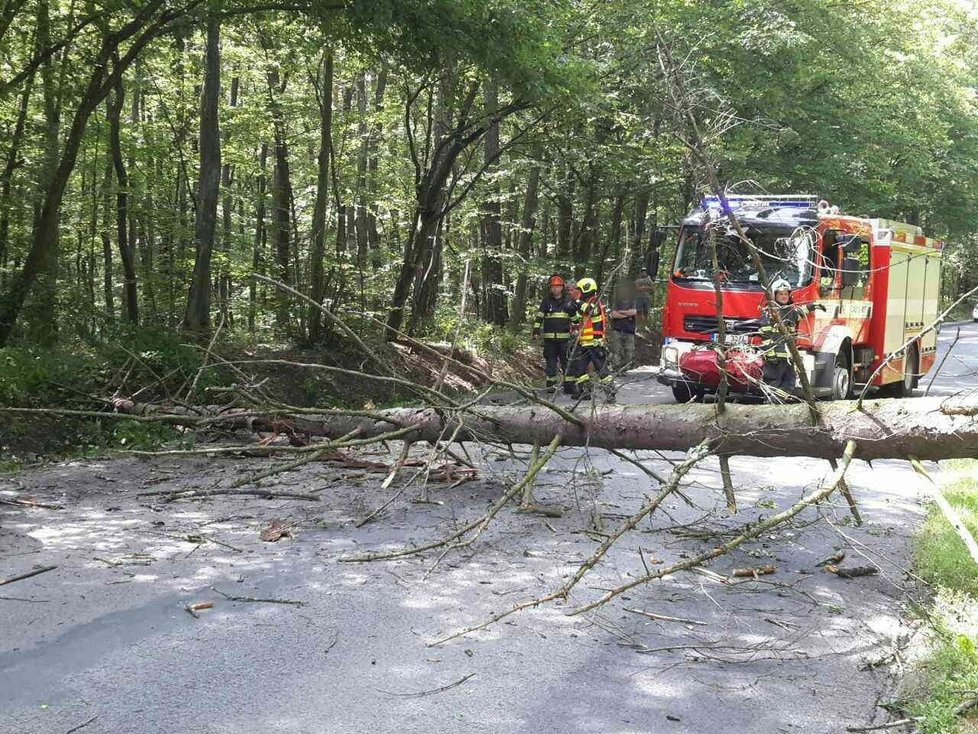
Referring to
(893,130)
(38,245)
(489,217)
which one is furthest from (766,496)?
(893,130)

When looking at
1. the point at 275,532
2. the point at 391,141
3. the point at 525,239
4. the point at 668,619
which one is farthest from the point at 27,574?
the point at 525,239

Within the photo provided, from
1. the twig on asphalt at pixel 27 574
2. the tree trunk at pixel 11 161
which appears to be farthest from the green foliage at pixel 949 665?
the tree trunk at pixel 11 161

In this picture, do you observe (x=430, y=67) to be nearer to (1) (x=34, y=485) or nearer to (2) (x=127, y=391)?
(2) (x=127, y=391)

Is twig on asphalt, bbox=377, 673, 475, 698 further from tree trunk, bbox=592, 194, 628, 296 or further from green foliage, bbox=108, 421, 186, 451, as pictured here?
tree trunk, bbox=592, 194, 628, 296

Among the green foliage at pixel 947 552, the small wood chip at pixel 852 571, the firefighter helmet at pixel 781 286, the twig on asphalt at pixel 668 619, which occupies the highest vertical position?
the firefighter helmet at pixel 781 286

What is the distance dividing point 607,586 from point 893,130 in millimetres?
20873

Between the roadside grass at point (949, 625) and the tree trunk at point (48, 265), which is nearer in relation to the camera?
the roadside grass at point (949, 625)

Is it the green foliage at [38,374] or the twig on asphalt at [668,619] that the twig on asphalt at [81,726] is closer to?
the twig on asphalt at [668,619]

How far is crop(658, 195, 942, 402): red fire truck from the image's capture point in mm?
11117

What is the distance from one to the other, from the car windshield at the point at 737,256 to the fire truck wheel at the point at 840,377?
4.72ft

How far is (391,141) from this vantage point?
17.3 m

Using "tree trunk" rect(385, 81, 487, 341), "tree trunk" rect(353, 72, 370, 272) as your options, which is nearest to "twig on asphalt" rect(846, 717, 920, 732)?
"tree trunk" rect(385, 81, 487, 341)

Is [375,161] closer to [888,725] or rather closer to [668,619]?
[668,619]

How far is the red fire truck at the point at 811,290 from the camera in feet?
36.5
